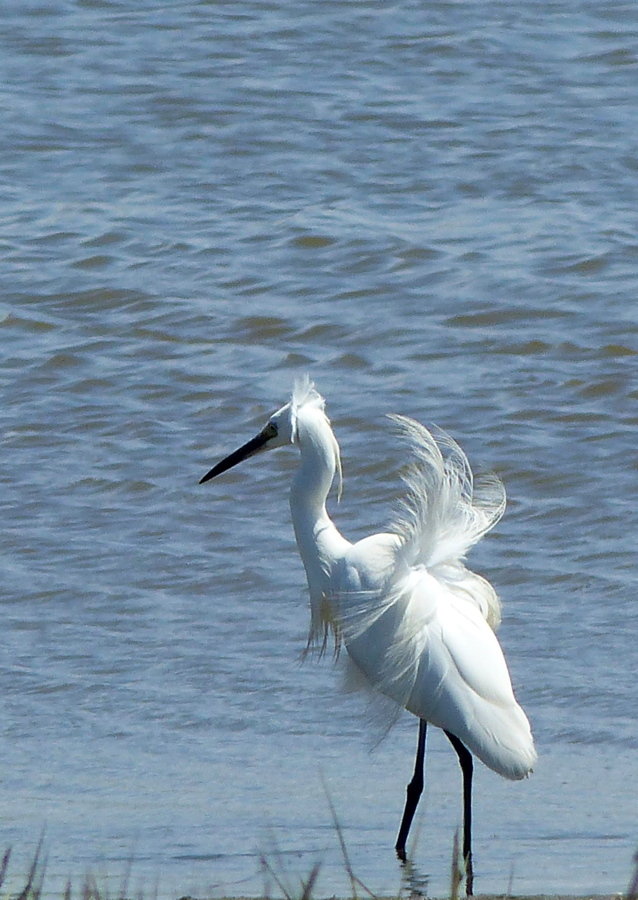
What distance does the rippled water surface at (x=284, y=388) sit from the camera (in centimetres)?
468

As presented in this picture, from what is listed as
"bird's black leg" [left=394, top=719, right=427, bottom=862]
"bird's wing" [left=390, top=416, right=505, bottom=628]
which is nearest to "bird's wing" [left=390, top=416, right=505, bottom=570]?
"bird's wing" [left=390, top=416, right=505, bottom=628]

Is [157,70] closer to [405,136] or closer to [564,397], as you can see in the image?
[405,136]

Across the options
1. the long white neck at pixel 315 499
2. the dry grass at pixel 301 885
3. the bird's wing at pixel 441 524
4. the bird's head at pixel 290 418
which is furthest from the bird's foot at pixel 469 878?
the bird's head at pixel 290 418

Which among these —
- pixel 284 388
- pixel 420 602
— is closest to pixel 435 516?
pixel 420 602

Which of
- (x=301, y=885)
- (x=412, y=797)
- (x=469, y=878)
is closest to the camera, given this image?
(x=301, y=885)

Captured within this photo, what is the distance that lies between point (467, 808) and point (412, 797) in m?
0.28

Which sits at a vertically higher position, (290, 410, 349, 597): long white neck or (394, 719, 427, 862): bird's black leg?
(290, 410, 349, 597): long white neck

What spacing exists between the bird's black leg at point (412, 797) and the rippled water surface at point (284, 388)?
0.06 m

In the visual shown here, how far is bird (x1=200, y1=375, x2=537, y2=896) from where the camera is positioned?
455 centimetres

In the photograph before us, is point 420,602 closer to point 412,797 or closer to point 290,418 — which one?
point 412,797

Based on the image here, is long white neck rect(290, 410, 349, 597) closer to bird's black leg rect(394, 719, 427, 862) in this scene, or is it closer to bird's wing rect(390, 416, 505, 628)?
bird's wing rect(390, 416, 505, 628)

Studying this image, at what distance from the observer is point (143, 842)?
4.32 meters

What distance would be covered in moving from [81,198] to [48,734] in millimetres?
5755

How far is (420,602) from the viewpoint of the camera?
4.69 meters
